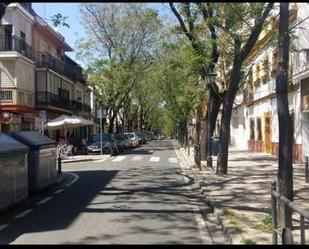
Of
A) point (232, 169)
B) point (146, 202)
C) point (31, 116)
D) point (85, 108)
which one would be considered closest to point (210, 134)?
point (232, 169)

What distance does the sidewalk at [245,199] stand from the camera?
9125 millimetres

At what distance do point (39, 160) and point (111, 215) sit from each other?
4.23 meters

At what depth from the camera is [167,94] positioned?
186 ft

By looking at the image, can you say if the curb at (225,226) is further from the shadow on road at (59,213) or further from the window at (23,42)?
the window at (23,42)

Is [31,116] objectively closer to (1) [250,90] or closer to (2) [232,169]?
(1) [250,90]

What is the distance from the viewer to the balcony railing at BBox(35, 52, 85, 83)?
49875 mm

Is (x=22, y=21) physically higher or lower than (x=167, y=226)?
higher

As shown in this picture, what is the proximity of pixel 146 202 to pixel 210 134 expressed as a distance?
11493mm

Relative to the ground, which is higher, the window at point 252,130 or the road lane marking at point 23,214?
the window at point 252,130

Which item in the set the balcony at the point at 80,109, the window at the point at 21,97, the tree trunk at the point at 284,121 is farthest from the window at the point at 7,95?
the tree trunk at the point at 284,121

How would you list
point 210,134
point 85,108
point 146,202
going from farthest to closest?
point 85,108
point 210,134
point 146,202

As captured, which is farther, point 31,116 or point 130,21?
point 130,21

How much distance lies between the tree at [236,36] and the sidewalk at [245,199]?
130 centimetres

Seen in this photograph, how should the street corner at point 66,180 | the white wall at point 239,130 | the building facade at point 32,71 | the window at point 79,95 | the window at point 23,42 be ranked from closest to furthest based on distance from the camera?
the street corner at point 66,180 < the building facade at point 32,71 < the window at point 23,42 < the white wall at point 239,130 < the window at point 79,95
